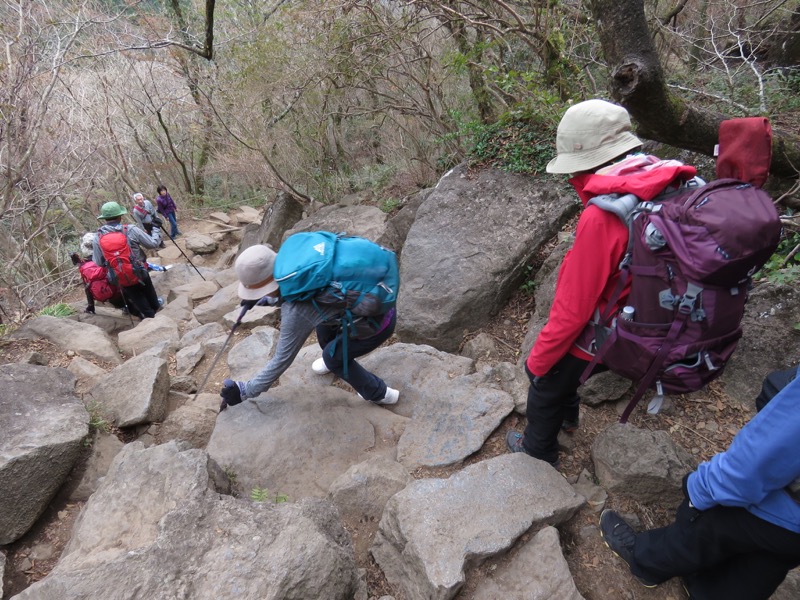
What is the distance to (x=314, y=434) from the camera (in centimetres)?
325

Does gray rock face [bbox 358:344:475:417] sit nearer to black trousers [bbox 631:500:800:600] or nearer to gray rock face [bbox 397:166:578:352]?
gray rock face [bbox 397:166:578:352]

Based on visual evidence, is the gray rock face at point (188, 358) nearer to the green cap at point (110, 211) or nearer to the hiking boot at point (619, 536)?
the green cap at point (110, 211)

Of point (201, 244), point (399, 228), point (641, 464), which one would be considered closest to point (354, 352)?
point (641, 464)

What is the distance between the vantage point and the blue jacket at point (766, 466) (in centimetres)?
134

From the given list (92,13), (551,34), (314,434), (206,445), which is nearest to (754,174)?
(314,434)

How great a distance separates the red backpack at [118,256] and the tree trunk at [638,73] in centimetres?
624

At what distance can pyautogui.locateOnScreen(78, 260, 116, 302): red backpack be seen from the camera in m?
6.39

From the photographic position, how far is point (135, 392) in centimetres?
371

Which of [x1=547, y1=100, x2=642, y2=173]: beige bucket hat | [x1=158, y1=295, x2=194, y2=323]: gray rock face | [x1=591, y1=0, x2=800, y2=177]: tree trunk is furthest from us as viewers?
[x1=158, y1=295, x2=194, y2=323]: gray rock face

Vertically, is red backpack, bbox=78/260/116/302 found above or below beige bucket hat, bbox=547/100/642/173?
below

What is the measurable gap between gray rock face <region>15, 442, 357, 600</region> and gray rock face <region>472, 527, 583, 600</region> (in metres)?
0.66

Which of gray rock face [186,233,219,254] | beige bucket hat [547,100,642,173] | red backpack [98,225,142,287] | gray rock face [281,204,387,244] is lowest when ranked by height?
gray rock face [186,233,219,254]

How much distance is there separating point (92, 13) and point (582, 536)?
48.0ft

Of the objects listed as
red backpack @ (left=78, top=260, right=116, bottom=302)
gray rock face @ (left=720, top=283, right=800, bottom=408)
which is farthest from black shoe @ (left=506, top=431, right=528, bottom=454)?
red backpack @ (left=78, top=260, right=116, bottom=302)
